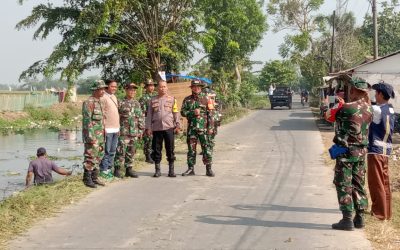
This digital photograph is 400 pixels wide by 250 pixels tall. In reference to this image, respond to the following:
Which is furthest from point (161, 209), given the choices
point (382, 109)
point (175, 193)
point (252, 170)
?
point (252, 170)

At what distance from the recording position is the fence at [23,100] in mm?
36338

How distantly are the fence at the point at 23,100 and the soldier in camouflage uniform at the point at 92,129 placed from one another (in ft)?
97.1

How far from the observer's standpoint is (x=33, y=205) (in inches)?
271

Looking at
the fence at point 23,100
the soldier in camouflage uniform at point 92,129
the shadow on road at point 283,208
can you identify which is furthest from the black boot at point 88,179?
the fence at point 23,100

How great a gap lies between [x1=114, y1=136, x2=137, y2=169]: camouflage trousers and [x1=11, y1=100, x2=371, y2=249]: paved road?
0.40 m

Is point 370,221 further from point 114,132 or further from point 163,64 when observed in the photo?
point 163,64

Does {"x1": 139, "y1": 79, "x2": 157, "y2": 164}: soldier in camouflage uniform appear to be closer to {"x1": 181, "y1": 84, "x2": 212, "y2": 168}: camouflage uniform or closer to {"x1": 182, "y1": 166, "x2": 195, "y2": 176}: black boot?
{"x1": 181, "y1": 84, "x2": 212, "y2": 168}: camouflage uniform

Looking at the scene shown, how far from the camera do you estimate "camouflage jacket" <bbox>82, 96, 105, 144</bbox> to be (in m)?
8.27

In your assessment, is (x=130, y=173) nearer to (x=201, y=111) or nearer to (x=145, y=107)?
(x=201, y=111)

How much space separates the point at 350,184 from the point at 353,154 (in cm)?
34

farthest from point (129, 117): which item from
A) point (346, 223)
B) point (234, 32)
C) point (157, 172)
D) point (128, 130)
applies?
point (234, 32)

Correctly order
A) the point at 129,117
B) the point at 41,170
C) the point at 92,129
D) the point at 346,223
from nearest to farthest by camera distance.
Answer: the point at 346,223
the point at 92,129
the point at 129,117
the point at 41,170

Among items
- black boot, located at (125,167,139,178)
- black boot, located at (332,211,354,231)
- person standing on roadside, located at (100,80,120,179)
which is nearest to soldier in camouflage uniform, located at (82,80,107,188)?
person standing on roadside, located at (100,80,120,179)

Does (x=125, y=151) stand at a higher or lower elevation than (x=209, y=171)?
higher
